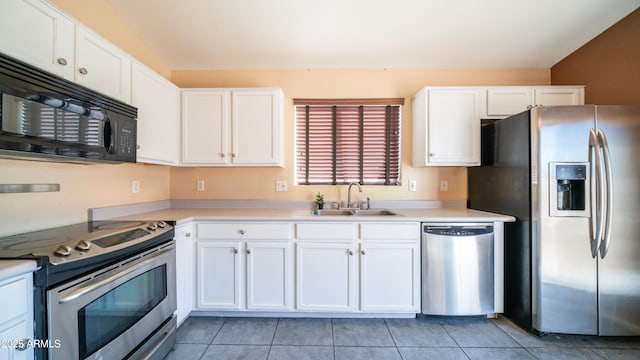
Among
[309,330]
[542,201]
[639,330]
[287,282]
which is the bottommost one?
[309,330]

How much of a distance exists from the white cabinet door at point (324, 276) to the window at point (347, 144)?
87 centimetres

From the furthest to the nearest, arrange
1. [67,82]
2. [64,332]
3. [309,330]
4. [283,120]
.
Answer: [283,120]
[309,330]
[67,82]
[64,332]

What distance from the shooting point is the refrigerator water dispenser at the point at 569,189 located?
5.87 feet

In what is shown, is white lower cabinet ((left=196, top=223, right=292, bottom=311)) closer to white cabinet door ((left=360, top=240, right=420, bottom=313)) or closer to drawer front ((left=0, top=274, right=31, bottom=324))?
white cabinet door ((left=360, top=240, right=420, bottom=313))

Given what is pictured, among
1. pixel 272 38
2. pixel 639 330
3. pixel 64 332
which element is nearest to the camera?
pixel 64 332

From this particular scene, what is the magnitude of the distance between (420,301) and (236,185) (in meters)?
2.13

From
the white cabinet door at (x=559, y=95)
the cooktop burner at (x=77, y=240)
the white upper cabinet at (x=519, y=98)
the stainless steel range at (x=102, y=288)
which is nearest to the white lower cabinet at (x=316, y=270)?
the stainless steel range at (x=102, y=288)

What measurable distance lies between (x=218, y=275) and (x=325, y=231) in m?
0.98

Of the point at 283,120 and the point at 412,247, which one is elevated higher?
the point at 283,120

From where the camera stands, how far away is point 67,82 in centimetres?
125

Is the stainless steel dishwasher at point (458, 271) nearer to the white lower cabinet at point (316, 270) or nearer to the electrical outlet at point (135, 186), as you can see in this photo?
the white lower cabinet at point (316, 270)

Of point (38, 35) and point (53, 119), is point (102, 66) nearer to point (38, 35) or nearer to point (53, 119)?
point (38, 35)

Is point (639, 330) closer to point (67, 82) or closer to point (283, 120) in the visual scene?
point (283, 120)

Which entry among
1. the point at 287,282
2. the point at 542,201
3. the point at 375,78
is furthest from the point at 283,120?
the point at 542,201
